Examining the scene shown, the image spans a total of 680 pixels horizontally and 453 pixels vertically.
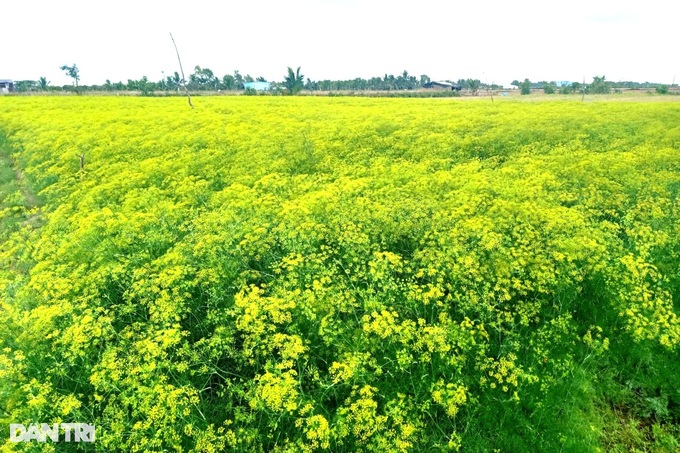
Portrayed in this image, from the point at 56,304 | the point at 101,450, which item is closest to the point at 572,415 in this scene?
the point at 101,450

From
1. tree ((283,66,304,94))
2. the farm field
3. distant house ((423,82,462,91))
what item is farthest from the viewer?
distant house ((423,82,462,91))

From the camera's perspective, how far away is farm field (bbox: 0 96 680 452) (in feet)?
16.9

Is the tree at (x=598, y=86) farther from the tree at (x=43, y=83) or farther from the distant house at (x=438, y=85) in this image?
the tree at (x=43, y=83)

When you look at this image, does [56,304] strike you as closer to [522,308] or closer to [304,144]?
[522,308]

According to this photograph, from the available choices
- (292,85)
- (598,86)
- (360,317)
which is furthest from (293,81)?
(360,317)

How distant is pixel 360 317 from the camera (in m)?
6.54

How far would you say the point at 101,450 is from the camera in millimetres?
4945

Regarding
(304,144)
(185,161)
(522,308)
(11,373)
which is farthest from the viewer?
(304,144)

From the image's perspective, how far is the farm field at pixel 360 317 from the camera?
5156mm

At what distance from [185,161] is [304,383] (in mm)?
12258

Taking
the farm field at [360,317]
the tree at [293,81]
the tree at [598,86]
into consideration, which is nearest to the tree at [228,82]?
the tree at [293,81]

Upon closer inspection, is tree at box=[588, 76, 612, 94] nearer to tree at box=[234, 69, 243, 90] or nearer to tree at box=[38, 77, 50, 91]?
tree at box=[234, 69, 243, 90]

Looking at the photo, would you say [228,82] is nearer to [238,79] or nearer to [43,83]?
[238,79]

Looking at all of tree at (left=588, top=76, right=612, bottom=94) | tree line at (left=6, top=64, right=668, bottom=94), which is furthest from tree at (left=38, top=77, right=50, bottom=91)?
tree at (left=588, top=76, right=612, bottom=94)
